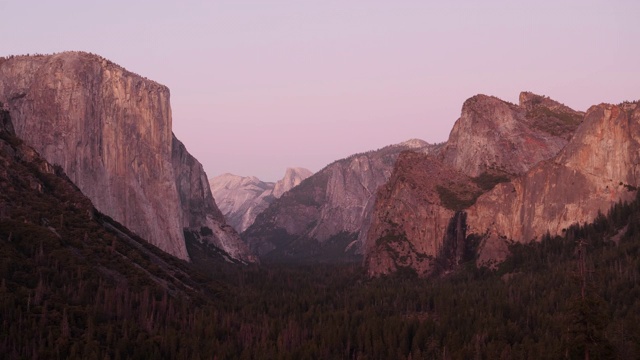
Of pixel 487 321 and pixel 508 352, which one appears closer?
pixel 508 352

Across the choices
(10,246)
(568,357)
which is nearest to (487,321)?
(568,357)

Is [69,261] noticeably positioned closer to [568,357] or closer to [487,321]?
[487,321]

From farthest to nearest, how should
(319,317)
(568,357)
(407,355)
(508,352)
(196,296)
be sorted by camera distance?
1. (196,296)
2. (319,317)
3. (407,355)
4. (508,352)
5. (568,357)

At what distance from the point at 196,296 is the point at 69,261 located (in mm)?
40178

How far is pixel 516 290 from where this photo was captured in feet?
588

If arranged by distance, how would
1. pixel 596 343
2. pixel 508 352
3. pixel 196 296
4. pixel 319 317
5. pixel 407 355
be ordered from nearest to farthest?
pixel 596 343
pixel 508 352
pixel 407 355
pixel 319 317
pixel 196 296

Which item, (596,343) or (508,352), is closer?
(596,343)

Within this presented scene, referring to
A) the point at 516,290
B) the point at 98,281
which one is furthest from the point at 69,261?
the point at 516,290

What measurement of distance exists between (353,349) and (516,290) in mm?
46062

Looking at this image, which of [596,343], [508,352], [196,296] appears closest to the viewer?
[596,343]

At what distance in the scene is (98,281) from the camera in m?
156

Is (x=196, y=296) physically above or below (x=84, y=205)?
Result: below

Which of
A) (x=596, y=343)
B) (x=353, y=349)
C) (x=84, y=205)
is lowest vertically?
(x=353, y=349)

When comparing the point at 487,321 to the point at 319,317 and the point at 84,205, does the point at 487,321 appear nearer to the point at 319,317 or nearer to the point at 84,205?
the point at 319,317
